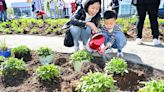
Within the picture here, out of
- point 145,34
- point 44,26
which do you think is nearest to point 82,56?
point 145,34

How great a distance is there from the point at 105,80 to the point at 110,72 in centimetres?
79

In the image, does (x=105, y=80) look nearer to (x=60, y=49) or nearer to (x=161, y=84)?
(x=161, y=84)

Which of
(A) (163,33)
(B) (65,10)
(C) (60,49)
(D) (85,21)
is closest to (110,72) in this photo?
(D) (85,21)

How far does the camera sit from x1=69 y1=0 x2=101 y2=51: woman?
5.31 metres

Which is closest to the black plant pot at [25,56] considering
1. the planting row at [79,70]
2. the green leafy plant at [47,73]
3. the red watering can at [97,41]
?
the planting row at [79,70]

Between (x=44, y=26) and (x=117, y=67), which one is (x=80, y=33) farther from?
(x=44, y=26)

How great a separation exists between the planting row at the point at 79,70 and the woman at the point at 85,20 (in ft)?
1.87

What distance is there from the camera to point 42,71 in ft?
13.4

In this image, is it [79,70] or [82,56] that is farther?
[82,56]

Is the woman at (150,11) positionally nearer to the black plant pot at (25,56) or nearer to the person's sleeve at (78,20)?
the person's sleeve at (78,20)

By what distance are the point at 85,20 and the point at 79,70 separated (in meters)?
1.18

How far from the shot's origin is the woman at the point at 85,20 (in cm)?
531

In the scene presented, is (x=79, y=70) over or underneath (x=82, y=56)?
underneath

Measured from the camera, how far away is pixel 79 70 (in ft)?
15.1
